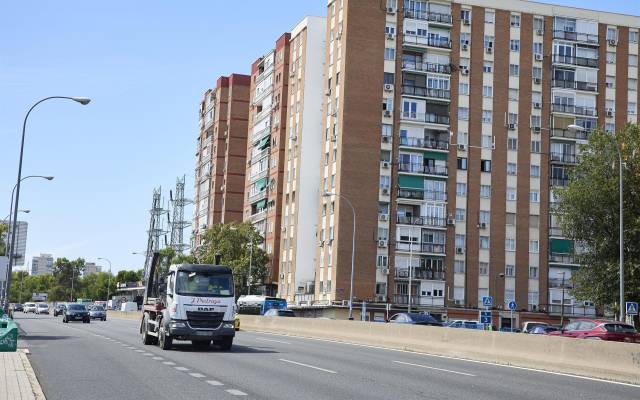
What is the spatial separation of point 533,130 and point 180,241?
70447 millimetres

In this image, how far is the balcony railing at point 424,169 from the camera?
80.7 metres

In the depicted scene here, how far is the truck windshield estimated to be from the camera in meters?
25.1

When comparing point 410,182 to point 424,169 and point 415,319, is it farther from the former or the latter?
point 415,319

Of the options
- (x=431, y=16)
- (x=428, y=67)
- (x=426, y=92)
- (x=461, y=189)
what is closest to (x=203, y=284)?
(x=461, y=189)

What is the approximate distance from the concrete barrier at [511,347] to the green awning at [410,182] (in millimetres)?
43518

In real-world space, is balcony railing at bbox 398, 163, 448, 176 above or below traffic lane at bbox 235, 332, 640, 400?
above

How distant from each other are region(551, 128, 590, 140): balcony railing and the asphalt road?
62.4m

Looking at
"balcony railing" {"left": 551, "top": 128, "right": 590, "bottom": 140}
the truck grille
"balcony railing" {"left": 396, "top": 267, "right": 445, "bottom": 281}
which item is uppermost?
"balcony railing" {"left": 551, "top": 128, "right": 590, "bottom": 140}

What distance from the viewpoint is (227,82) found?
4636 inches

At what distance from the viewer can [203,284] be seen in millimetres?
25297

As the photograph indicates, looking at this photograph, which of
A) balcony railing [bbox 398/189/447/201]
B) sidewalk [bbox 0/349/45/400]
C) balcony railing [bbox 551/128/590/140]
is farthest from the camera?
balcony railing [bbox 551/128/590/140]

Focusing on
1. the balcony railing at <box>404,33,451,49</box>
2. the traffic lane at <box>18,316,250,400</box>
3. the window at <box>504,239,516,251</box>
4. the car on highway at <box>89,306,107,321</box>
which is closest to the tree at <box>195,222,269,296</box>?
the car on highway at <box>89,306,107,321</box>

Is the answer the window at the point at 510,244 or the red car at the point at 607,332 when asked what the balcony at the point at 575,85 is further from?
the red car at the point at 607,332

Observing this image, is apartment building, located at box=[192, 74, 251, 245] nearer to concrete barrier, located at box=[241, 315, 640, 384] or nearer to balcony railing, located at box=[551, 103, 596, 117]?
balcony railing, located at box=[551, 103, 596, 117]
